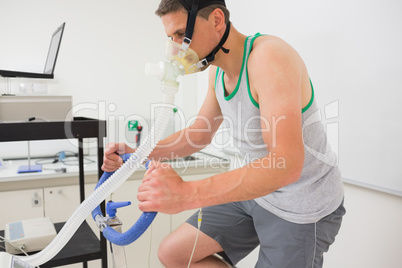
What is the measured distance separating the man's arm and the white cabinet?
5.10 ft

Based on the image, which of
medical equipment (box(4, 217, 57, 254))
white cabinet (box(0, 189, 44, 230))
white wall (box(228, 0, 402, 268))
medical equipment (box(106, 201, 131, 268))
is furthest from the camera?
white cabinet (box(0, 189, 44, 230))

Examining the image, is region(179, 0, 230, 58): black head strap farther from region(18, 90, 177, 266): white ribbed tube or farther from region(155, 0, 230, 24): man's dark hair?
region(18, 90, 177, 266): white ribbed tube

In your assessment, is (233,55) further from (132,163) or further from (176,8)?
(132,163)

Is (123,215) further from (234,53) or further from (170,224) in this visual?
(234,53)

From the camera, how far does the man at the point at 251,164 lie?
2.66 ft

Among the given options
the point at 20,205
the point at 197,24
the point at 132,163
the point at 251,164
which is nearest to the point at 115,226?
the point at 132,163

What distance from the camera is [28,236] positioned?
1.25m


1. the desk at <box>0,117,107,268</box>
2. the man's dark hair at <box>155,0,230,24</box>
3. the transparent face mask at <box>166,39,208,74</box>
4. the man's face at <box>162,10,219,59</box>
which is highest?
the man's dark hair at <box>155,0,230,24</box>

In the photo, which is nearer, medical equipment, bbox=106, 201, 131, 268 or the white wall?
medical equipment, bbox=106, 201, 131, 268

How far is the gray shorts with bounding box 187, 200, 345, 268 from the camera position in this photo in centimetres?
106

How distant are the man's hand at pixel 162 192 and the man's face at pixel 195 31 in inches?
17.5

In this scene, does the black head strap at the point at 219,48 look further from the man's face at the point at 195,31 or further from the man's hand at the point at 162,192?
the man's hand at the point at 162,192

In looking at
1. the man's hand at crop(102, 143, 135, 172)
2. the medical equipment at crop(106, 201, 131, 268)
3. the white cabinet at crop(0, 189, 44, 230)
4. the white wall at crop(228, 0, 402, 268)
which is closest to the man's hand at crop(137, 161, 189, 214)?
the medical equipment at crop(106, 201, 131, 268)

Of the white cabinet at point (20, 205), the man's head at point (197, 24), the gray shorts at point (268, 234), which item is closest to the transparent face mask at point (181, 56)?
the man's head at point (197, 24)
